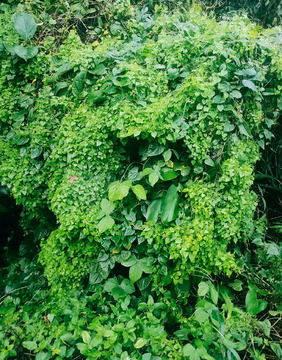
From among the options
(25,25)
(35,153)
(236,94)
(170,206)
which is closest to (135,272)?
(170,206)

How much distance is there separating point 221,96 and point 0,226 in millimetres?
2633

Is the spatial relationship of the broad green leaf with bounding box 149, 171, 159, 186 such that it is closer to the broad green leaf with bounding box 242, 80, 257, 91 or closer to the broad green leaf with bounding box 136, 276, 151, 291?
the broad green leaf with bounding box 136, 276, 151, 291

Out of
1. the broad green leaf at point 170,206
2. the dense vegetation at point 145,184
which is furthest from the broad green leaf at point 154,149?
the broad green leaf at point 170,206

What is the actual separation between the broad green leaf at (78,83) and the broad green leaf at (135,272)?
1.31 m

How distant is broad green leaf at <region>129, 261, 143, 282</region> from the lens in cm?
152

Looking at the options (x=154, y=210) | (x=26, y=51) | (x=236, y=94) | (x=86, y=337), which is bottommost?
(x=86, y=337)

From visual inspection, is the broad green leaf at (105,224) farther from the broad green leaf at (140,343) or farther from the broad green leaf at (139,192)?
the broad green leaf at (140,343)

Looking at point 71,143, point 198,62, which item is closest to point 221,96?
point 198,62

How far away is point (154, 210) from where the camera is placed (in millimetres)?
1561

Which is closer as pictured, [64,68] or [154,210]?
[154,210]

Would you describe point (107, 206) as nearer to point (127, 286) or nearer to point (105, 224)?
point (105, 224)

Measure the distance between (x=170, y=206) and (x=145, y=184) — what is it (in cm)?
25

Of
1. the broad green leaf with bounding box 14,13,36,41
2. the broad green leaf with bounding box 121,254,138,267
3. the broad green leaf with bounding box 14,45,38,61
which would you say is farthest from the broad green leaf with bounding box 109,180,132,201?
the broad green leaf with bounding box 14,13,36,41

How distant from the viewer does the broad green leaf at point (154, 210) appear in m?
1.54
